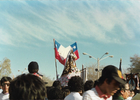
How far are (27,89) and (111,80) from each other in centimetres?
138

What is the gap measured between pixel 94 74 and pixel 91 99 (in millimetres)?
55314

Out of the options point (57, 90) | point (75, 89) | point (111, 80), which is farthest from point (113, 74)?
point (57, 90)

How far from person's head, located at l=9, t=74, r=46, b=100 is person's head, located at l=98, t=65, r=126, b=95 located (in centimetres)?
121

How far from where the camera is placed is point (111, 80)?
2961 mm

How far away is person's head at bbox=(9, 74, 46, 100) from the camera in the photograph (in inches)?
76.0

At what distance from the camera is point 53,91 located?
17.0ft

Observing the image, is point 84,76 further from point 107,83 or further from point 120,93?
point 107,83

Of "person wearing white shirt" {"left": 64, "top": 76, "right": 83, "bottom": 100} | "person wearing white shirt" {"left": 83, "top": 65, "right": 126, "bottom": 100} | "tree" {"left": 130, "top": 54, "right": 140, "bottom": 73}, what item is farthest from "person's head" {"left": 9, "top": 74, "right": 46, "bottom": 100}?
"tree" {"left": 130, "top": 54, "right": 140, "bottom": 73}

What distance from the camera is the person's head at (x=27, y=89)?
1.93 m

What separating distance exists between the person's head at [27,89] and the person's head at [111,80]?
1.21 metres

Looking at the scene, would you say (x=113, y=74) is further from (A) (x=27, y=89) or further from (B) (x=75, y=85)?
(B) (x=75, y=85)

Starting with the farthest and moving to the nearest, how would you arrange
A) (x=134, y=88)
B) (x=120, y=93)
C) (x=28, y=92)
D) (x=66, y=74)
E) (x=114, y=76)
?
1. (x=66, y=74)
2. (x=134, y=88)
3. (x=120, y=93)
4. (x=114, y=76)
5. (x=28, y=92)

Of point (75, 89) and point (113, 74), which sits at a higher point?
point (113, 74)

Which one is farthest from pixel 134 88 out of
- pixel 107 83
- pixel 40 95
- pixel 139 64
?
pixel 139 64
